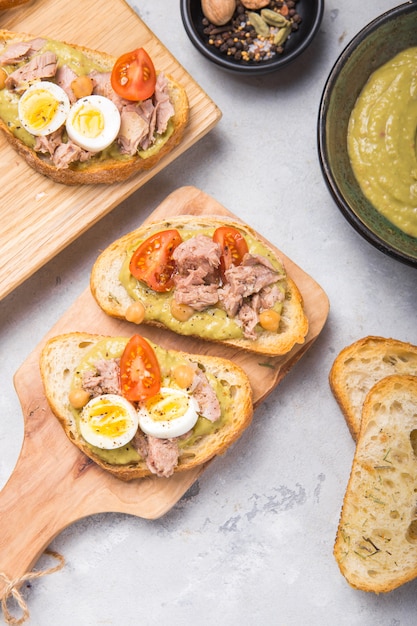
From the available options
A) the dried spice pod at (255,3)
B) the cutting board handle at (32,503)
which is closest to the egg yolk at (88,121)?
the dried spice pod at (255,3)

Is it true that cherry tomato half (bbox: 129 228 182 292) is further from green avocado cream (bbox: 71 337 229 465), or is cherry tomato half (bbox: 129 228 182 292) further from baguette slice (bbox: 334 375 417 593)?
baguette slice (bbox: 334 375 417 593)

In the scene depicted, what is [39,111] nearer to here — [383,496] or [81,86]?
[81,86]

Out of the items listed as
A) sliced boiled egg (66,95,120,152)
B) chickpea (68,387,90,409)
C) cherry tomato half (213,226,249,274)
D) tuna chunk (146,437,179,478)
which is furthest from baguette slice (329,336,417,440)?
sliced boiled egg (66,95,120,152)

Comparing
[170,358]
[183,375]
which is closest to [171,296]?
[170,358]

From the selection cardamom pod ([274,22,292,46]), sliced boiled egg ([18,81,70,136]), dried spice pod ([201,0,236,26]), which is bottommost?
cardamom pod ([274,22,292,46])

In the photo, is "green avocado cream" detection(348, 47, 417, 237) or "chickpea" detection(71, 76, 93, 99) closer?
"green avocado cream" detection(348, 47, 417, 237)
